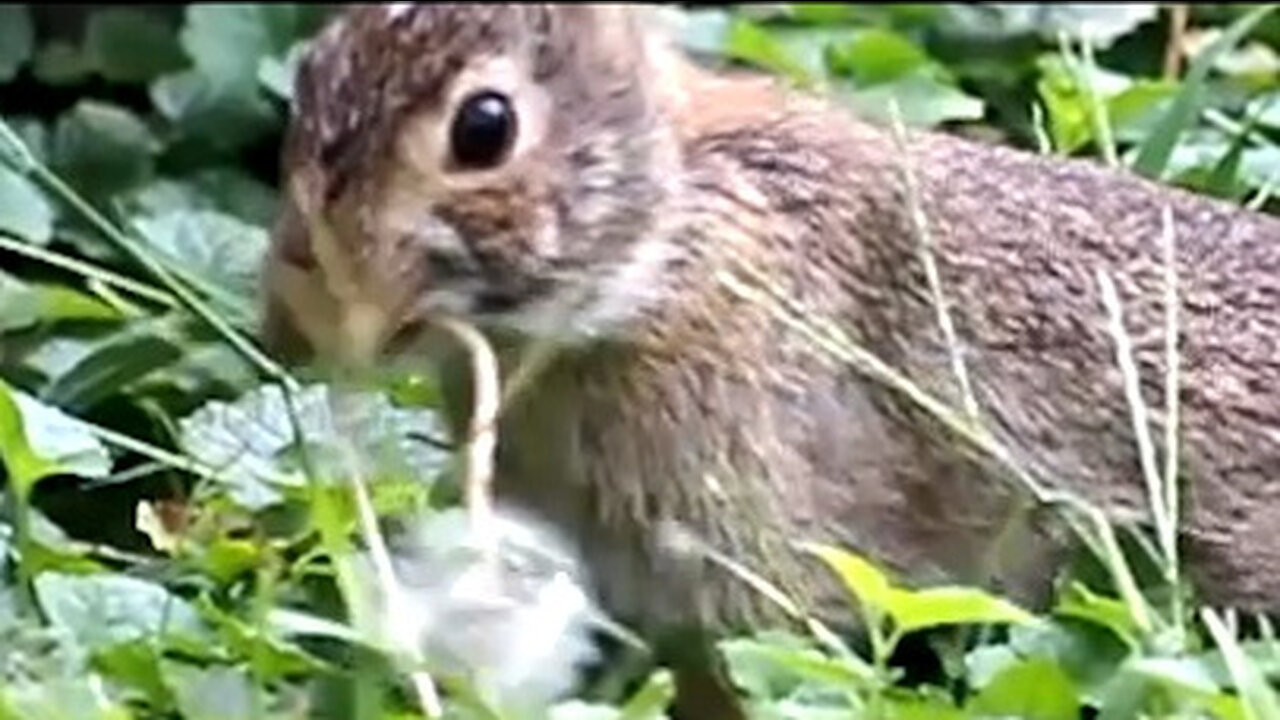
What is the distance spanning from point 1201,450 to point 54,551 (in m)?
0.92

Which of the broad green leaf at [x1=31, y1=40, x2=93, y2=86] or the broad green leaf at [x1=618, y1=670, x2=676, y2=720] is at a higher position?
the broad green leaf at [x1=618, y1=670, x2=676, y2=720]

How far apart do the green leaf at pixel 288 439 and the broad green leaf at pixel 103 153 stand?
1106mm

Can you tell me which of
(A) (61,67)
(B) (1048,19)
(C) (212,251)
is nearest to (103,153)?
(A) (61,67)

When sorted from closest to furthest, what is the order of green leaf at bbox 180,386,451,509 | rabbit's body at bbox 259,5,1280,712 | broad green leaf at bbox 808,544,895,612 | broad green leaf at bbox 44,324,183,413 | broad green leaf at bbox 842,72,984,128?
broad green leaf at bbox 808,544,895,612
rabbit's body at bbox 259,5,1280,712
green leaf at bbox 180,386,451,509
broad green leaf at bbox 44,324,183,413
broad green leaf at bbox 842,72,984,128

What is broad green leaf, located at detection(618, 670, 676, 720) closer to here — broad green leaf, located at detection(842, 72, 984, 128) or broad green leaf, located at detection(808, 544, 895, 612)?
broad green leaf, located at detection(808, 544, 895, 612)

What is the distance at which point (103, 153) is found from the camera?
488 centimetres

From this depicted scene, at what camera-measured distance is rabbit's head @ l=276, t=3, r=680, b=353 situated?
3240 mm

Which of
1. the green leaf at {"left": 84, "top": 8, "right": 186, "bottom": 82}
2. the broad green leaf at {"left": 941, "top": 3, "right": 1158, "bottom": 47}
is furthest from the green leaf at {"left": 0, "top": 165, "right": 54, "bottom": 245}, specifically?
the broad green leaf at {"left": 941, "top": 3, "right": 1158, "bottom": 47}

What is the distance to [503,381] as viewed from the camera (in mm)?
3445

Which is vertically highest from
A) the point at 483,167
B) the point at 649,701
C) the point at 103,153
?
the point at 483,167

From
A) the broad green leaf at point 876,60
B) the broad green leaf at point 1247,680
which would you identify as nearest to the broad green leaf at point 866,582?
the broad green leaf at point 1247,680

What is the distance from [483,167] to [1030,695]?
547 millimetres

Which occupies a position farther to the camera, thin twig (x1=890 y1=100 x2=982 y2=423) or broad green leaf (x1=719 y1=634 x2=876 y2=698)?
thin twig (x1=890 y1=100 x2=982 y2=423)

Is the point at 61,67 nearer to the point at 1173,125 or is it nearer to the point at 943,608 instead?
the point at 1173,125
